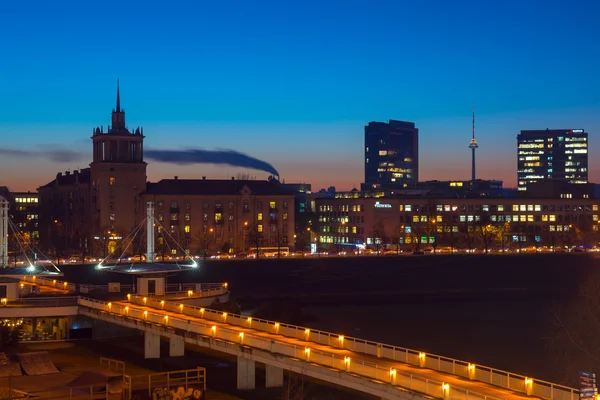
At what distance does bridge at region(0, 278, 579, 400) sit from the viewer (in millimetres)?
31578

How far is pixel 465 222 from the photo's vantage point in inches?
6983

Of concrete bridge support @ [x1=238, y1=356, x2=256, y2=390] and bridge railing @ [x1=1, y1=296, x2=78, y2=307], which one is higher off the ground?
bridge railing @ [x1=1, y1=296, x2=78, y2=307]

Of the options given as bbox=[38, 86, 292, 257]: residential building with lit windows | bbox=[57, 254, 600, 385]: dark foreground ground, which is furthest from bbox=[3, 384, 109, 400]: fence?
bbox=[38, 86, 292, 257]: residential building with lit windows

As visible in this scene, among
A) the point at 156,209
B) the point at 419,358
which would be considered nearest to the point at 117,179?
the point at 156,209

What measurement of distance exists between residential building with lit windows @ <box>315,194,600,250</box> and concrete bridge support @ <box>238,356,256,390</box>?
121 metres

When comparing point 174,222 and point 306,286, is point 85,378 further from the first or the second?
point 174,222

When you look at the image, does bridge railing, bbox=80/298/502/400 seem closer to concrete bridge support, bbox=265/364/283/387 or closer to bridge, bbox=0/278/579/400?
bridge, bbox=0/278/579/400

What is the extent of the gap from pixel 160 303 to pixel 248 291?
39570mm

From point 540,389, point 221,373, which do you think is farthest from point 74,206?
point 540,389

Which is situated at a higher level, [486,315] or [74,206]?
[74,206]

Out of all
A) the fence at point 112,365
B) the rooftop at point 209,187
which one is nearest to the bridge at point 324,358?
the fence at point 112,365

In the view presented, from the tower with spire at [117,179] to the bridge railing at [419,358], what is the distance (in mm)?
89602

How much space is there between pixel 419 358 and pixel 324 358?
3700mm

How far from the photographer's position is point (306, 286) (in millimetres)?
103750
